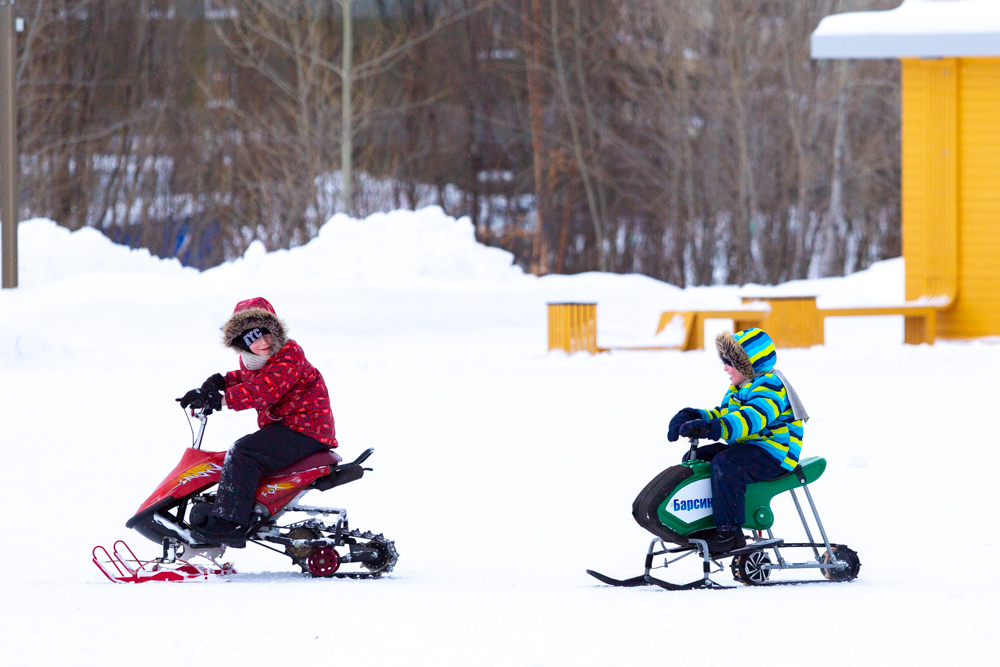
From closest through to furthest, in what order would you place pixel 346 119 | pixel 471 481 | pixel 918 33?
pixel 471 481
pixel 918 33
pixel 346 119

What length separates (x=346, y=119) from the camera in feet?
90.7

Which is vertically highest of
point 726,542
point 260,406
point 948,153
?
point 948,153

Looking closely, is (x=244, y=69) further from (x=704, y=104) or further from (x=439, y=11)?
(x=704, y=104)

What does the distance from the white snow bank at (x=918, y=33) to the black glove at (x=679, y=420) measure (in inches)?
557

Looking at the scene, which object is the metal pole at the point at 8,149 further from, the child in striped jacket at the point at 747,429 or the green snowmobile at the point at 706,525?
the child in striped jacket at the point at 747,429

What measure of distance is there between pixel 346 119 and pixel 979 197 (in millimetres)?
13887

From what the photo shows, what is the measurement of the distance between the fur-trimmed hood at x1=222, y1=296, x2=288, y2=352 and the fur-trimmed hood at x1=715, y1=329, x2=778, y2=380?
183cm

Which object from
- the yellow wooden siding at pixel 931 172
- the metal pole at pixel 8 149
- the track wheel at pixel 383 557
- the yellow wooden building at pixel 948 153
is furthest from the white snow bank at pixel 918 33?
the track wheel at pixel 383 557

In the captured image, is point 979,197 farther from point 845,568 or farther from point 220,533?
point 220,533

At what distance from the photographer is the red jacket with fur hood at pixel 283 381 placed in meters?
5.30

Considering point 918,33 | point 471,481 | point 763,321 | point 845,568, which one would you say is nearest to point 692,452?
point 845,568

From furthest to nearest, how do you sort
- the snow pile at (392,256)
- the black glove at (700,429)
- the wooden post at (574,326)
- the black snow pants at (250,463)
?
the snow pile at (392,256), the wooden post at (574,326), the black snow pants at (250,463), the black glove at (700,429)

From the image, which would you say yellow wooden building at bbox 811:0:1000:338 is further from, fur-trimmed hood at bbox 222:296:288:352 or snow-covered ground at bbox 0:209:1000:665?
fur-trimmed hood at bbox 222:296:288:352

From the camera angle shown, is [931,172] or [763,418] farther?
[931,172]
